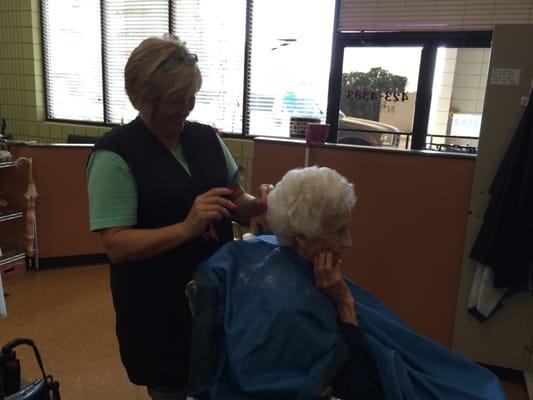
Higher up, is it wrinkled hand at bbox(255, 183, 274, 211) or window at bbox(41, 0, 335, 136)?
window at bbox(41, 0, 335, 136)

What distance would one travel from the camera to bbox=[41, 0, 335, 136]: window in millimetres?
3959

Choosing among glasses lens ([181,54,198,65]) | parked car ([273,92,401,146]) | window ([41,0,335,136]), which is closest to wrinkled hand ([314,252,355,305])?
glasses lens ([181,54,198,65])

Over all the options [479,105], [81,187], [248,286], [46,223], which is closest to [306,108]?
[479,105]

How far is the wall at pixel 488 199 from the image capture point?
1938 millimetres

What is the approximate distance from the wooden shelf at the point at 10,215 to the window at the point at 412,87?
2.75m

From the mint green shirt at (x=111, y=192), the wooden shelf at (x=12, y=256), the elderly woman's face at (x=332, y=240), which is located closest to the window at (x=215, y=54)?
the wooden shelf at (x=12, y=256)

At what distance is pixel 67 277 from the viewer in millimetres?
3275

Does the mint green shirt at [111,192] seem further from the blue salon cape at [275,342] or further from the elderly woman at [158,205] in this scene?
the blue salon cape at [275,342]

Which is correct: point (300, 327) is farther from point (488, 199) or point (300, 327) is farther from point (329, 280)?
point (488, 199)

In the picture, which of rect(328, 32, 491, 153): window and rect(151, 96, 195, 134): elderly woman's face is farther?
rect(328, 32, 491, 153): window

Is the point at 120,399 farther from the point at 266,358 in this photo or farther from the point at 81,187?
the point at 81,187

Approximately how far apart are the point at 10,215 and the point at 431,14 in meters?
3.54

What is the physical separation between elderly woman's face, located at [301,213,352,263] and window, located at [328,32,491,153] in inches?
99.7

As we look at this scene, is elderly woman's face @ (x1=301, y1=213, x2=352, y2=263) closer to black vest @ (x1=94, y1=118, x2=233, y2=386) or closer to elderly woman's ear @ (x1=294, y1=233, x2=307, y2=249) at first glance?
elderly woman's ear @ (x1=294, y1=233, x2=307, y2=249)
